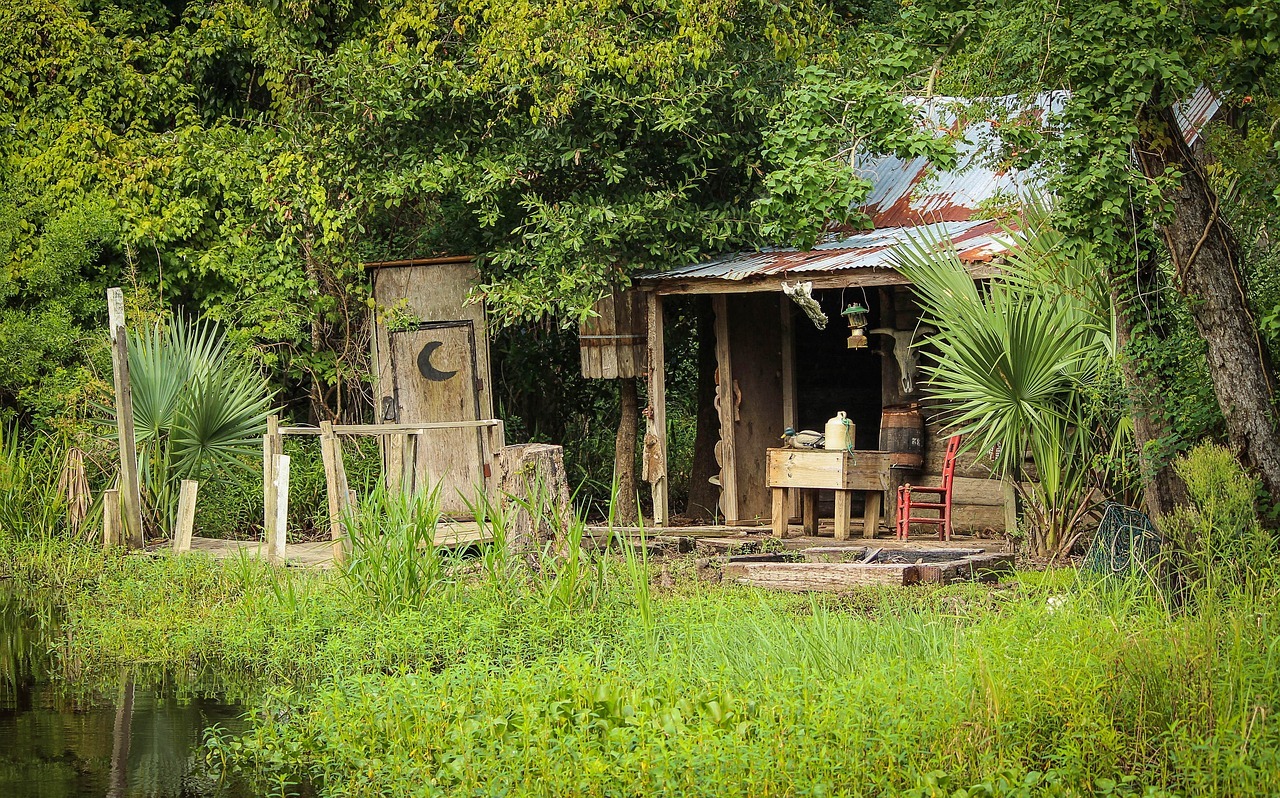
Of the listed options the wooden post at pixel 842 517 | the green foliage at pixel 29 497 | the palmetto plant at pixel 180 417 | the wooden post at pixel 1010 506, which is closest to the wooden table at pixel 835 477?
the wooden post at pixel 842 517

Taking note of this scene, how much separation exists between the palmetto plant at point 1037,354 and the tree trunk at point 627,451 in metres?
3.67

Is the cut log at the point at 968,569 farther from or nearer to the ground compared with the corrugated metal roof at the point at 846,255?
nearer to the ground

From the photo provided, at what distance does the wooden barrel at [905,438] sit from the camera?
10562 millimetres

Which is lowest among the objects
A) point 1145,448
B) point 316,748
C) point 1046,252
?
point 316,748

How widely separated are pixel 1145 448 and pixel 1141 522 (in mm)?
426

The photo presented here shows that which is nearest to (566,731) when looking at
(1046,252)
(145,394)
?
(1046,252)

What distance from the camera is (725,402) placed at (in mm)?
11523

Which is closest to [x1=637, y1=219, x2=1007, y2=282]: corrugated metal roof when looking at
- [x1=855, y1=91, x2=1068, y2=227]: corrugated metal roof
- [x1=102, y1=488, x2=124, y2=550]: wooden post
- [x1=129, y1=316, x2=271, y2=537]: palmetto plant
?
[x1=855, y1=91, x2=1068, y2=227]: corrugated metal roof

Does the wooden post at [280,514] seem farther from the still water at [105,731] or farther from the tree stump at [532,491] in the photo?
the tree stump at [532,491]

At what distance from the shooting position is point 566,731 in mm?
5242

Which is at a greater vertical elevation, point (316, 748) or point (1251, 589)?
point (1251, 589)

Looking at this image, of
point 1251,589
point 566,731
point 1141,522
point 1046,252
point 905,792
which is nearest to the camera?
point 905,792

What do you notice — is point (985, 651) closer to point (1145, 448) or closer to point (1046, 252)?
point (1145, 448)

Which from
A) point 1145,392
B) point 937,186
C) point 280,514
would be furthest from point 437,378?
point 1145,392
